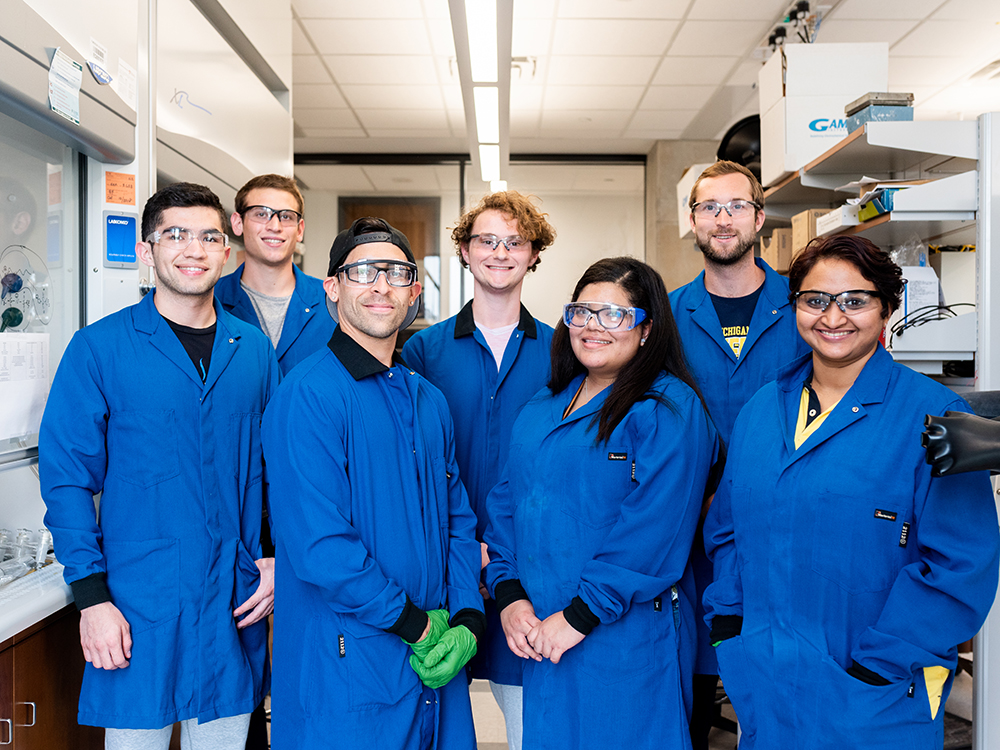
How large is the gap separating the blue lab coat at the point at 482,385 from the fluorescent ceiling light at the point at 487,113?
1.73 m

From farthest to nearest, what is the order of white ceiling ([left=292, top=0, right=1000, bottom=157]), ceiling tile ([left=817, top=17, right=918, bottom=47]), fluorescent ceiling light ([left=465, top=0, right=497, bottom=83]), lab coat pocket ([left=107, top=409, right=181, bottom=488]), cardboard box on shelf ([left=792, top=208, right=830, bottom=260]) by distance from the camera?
ceiling tile ([left=817, top=17, right=918, bottom=47]) < white ceiling ([left=292, top=0, right=1000, bottom=157]) < cardboard box on shelf ([left=792, top=208, right=830, bottom=260]) < fluorescent ceiling light ([left=465, top=0, right=497, bottom=83]) < lab coat pocket ([left=107, top=409, right=181, bottom=488])

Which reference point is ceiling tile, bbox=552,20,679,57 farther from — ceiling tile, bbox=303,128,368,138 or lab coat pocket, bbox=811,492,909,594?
lab coat pocket, bbox=811,492,909,594

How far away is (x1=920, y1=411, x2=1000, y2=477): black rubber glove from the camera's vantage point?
3.99 feet

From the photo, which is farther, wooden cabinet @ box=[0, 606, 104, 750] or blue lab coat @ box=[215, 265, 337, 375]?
blue lab coat @ box=[215, 265, 337, 375]

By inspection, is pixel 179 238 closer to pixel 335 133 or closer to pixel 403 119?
pixel 403 119

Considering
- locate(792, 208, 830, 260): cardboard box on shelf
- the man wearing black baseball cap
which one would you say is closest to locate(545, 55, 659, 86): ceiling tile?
locate(792, 208, 830, 260): cardboard box on shelf

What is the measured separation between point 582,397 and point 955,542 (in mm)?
834

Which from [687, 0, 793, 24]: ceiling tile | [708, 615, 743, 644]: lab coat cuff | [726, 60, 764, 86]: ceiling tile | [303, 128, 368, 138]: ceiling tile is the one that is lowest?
[708, 615, 743, 644]: lab coat cuff

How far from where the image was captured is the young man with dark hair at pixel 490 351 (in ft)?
6.85

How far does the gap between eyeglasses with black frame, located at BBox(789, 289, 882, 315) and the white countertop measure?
1828 millimetres

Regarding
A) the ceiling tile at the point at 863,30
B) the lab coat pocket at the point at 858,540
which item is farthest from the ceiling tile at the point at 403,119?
the lab coat pocket at the point at 858,540

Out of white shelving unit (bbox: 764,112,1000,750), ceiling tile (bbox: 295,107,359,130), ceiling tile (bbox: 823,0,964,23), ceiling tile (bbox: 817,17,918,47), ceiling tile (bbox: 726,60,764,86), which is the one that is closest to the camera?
white shelving unit (bbox: 764,112,1000,750)

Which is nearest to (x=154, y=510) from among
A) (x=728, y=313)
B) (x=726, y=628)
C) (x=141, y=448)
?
(x=141, y=448)

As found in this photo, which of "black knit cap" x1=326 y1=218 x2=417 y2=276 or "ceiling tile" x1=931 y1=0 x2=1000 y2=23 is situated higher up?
"ceiling tile" x1=931 y1=0 x2=1000 y2=23
